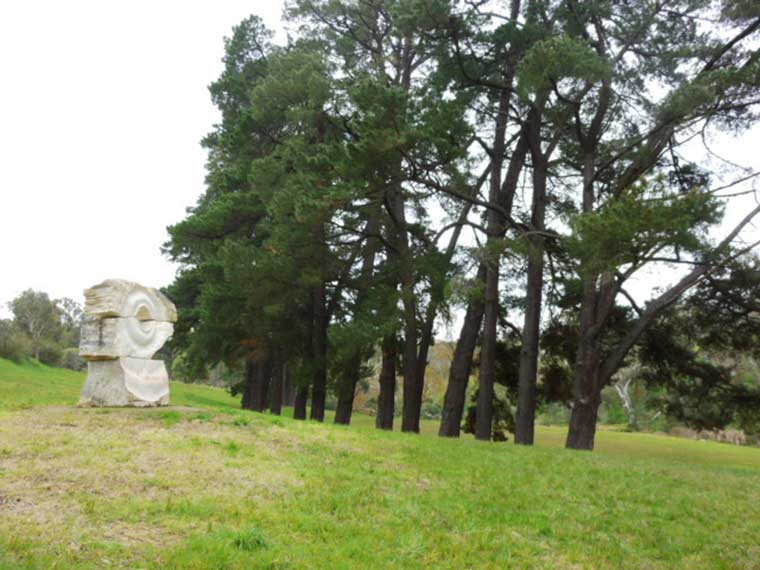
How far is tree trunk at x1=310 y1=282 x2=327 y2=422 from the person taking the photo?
1708 cm

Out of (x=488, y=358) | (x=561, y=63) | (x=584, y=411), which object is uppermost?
(x=561, y=63)

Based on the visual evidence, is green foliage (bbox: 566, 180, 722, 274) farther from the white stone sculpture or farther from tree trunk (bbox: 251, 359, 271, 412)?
tree trunk (bbox: 251, 359, 271, 412)

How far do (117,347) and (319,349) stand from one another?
588 cm

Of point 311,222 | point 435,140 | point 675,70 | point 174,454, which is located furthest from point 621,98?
point 174,454

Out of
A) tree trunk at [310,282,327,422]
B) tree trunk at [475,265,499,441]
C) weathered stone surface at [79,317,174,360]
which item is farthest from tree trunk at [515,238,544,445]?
weathered stone surface at [79,317,174,360]

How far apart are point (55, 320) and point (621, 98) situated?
40596 mm

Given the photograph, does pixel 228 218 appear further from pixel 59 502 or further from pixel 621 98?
pixel 59 502

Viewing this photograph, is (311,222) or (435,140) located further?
(311,222)

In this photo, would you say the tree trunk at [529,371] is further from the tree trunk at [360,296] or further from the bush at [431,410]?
the bush at [431,410]

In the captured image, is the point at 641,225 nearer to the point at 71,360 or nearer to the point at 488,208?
the point at 488,208

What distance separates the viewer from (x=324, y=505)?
557cm

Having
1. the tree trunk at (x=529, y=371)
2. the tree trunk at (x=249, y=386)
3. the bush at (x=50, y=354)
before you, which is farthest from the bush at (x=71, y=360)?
the tree trunk at (x=529, y=371)

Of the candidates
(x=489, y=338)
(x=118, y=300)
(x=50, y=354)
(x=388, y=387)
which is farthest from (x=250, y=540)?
(x=50, y=354)

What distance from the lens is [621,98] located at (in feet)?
46.7
